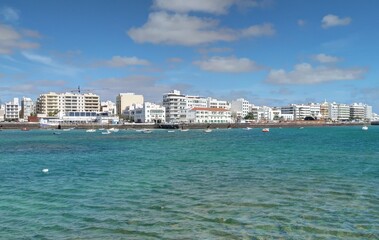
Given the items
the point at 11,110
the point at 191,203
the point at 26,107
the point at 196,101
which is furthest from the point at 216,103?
the point at 191,203

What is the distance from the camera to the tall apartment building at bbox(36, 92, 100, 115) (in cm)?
16925

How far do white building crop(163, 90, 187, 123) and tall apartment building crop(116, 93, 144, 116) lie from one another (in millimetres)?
37767

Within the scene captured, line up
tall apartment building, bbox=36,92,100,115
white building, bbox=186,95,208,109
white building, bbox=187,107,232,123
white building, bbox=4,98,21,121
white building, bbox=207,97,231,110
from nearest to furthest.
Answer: white building, bbox=187,107,232,123, tall apartment building, bbox=36,92,100,115, white building, bbox=186,95,208,109, white building, bbox=4,98,21,121, white building, bbox=207,97,231,110

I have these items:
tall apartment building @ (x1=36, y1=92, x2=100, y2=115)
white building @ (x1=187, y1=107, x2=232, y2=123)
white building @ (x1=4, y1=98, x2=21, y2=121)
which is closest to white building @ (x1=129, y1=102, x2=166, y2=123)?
white building @ (x1=187, y1=107, x2=232, y2=123)

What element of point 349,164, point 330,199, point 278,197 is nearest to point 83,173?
point 278,197

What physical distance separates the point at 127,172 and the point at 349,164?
1460 cm

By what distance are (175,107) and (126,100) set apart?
147 ft

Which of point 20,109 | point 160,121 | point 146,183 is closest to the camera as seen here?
point 146,183

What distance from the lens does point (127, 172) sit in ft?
73.6

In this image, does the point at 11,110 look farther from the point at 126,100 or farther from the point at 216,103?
the point at 216,103

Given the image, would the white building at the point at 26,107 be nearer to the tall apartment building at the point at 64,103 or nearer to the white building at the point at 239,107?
the tall apartment building at the point at 64,103

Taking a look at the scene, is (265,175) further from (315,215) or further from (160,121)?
(160,121)

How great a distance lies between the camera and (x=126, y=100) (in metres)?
195

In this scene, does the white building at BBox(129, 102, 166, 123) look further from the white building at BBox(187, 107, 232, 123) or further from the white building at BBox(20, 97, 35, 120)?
the white building at BBox(20, 97, 35, 120)
